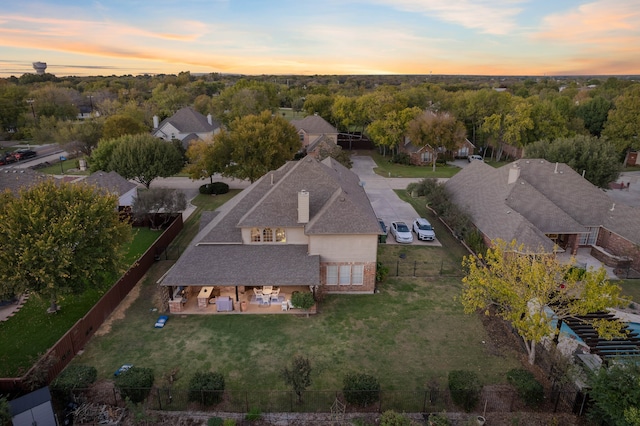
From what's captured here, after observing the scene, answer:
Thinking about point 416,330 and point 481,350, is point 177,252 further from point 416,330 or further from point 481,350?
point 481,350

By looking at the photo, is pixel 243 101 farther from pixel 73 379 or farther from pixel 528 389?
pixel 528 389

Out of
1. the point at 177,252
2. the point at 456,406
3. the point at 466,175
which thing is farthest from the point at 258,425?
the point at 466,175

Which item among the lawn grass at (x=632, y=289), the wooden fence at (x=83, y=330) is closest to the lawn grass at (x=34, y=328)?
the wooden fence at (x=83, y=330)

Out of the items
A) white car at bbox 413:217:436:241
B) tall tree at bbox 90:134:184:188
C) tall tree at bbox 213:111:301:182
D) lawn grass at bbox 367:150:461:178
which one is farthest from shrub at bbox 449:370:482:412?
lawn grass at bbox 367:150:461:178

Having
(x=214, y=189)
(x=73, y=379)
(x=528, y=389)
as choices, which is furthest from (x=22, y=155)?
(x=528, y=389)

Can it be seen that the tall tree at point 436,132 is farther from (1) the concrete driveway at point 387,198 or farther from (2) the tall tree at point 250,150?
(2) the tall tree at point 250,150
